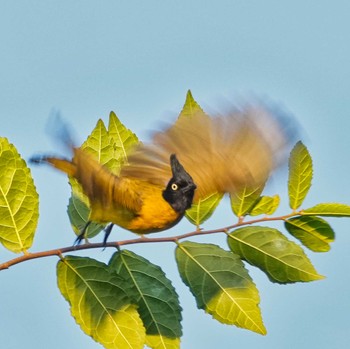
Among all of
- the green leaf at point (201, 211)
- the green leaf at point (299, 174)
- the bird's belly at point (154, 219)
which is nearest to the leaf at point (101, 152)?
the bird's belly at point (154, 219)

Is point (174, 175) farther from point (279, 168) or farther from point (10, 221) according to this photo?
point (10, 221)

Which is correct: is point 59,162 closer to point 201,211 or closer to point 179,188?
point 201,211

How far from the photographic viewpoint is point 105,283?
8.91 ft

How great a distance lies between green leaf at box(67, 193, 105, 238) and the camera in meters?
2.94

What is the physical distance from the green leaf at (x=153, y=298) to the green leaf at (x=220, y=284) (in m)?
0.09

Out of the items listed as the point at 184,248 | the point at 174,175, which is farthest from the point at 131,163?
the point at 184,248

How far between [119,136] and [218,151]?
53cm

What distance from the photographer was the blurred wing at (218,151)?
10.2 feet

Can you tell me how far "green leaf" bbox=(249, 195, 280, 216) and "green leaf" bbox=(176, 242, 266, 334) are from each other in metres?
0.18

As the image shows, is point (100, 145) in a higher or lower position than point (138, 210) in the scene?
higher

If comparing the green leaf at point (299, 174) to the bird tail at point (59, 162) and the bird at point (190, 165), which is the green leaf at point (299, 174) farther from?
the bird tail at point (59, 162)

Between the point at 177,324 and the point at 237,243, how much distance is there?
343 mm

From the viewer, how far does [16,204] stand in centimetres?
277

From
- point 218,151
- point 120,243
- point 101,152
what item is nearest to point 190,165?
point 218,151
